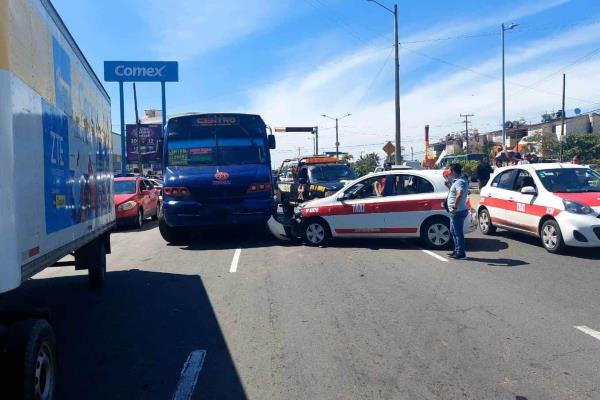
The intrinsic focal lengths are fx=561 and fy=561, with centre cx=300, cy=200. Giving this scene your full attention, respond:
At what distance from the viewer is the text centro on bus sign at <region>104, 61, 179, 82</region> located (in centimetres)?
3362

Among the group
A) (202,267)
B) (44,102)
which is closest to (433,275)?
(202,267)

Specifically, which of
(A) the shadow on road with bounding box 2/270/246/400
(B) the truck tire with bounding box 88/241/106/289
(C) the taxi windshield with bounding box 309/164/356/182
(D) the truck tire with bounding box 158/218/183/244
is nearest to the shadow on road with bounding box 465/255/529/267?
(A) the shadow on road with bounding box 2/270/246/400

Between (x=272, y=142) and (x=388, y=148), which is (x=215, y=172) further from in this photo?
(x=388, y=148)

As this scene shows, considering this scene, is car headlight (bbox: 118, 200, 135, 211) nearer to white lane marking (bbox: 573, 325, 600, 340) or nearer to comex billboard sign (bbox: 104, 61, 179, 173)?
white lane marking (bbox: 573, 325, 600, 340)

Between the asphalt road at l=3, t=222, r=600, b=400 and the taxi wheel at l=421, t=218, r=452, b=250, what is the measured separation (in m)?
0.46

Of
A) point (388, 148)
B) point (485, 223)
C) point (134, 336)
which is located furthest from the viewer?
point (388, 148)

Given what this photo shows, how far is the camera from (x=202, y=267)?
9805 mm

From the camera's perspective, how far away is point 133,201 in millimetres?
17422

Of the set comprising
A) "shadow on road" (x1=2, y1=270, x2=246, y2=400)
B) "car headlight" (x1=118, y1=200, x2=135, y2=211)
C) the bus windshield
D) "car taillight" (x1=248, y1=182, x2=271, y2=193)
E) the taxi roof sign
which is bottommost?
"shadow on road" (x1=2, y1=270, x2=246, y2=400)

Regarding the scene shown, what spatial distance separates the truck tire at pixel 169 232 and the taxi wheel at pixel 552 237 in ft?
25.5

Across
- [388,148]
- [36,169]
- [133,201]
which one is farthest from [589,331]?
[388,148]

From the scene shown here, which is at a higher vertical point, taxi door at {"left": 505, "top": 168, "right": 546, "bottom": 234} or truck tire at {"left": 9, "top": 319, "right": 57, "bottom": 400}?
taxi door at {"left": 505, "top": 168, "right": 546, "bottom": 234}

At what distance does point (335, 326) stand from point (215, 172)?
681 centimetres

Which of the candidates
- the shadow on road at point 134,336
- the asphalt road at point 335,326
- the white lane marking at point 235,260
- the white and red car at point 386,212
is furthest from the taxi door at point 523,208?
the shadow on road at point 134,336
